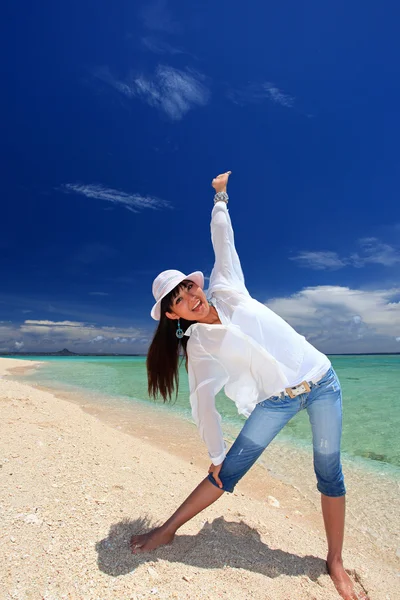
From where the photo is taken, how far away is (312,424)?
255cm

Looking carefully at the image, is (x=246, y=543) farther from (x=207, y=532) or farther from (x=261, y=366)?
(x=261, y=366)

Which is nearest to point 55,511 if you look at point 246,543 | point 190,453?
point 246,543

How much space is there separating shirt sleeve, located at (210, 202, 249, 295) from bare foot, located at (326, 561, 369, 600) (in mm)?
1999

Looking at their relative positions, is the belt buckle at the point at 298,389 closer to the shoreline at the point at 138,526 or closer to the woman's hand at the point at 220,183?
the shoreline at the point at 138,526

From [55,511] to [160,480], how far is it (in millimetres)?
1308

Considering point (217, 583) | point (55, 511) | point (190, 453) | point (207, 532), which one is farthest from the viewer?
point (190, 453)

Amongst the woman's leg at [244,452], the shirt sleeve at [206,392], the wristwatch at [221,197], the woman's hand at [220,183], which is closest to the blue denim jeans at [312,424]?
the woman's leg at [244,452]

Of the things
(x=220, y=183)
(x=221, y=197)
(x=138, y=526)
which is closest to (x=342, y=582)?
(x=138, y=526)

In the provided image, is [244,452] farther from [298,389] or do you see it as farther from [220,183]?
[220,183]

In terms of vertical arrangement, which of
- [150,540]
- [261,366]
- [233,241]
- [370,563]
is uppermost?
[233,241]

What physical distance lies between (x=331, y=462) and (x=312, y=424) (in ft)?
0.95

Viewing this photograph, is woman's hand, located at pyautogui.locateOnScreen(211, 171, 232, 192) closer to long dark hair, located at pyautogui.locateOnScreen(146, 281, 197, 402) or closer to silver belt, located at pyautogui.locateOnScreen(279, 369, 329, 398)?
long dark hair, located at pyautogui.locateOnScreen(146, 281, 197, 402)

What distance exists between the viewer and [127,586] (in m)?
2.12

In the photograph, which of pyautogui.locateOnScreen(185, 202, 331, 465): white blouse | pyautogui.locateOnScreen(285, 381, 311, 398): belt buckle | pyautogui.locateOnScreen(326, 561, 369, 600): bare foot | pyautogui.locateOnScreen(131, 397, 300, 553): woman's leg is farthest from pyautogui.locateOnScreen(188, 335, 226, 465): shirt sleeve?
pyautogui.locateOnScreen(326, 561, 369, 600): bare foot
